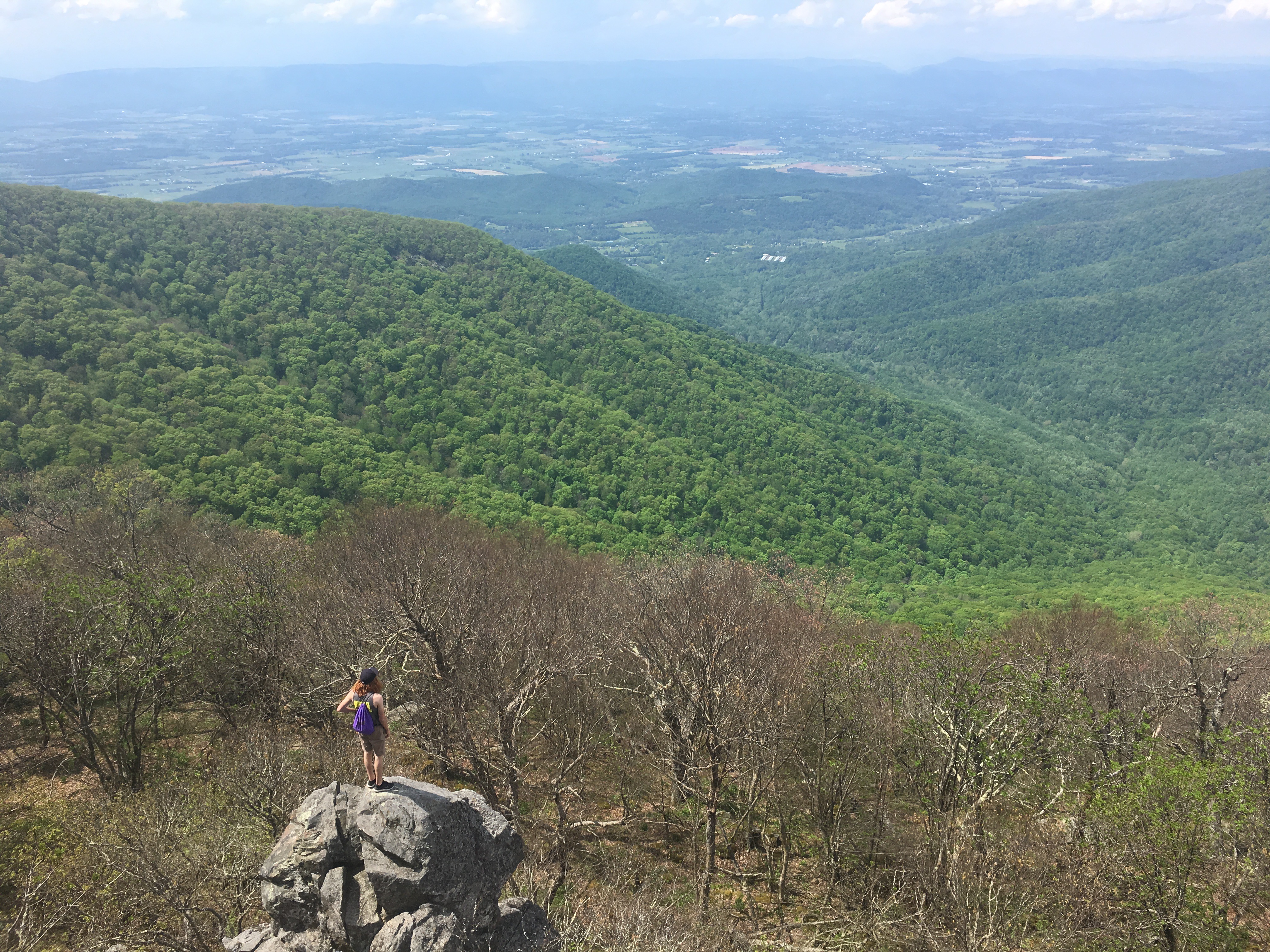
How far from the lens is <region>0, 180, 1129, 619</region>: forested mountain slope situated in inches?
2274

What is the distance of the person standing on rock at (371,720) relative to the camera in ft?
41.7

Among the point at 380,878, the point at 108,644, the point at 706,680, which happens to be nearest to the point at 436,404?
the point at 108,644

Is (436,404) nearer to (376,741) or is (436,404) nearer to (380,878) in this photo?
(376,741)

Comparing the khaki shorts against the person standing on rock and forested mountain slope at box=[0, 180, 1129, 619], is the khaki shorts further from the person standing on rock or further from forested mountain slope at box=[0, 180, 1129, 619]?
forested mountain slope at box=[0, 180, 1129, 619]

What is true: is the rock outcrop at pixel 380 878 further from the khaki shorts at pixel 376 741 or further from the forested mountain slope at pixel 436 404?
the forested mountain slope at pixel 436 404

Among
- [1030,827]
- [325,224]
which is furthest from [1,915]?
[325,224]

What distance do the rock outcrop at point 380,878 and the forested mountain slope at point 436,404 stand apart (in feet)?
134

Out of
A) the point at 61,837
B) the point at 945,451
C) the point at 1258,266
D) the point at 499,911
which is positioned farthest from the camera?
the point at 1258,266

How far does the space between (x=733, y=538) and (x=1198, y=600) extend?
135 feet

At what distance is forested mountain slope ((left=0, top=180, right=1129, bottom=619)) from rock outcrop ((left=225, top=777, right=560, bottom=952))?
4069cm

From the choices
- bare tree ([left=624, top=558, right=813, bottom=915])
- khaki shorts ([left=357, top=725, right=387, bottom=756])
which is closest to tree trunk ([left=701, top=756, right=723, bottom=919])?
bare tree ([left=624, top=558, right=813, bottom=915])

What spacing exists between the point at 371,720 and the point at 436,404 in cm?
7063

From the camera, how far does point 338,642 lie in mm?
23109

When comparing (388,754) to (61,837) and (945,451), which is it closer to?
(61,837)
